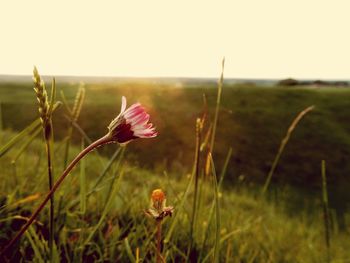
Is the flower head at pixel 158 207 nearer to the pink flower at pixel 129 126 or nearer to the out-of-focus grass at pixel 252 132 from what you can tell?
the pink flower at pixel 129 126

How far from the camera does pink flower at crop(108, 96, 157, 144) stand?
797mm

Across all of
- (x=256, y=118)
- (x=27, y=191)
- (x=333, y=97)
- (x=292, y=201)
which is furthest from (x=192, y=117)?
(x=27, y=191)

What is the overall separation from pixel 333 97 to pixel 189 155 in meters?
25.2

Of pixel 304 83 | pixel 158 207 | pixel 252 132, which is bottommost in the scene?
pixel 304 83

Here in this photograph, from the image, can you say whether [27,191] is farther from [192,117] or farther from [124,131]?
[192,117]

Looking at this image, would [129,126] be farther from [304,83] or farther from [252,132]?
[304,83]

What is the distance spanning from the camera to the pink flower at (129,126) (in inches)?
31.4

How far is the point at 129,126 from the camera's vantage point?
817 millimetres

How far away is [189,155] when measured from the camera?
19250mm

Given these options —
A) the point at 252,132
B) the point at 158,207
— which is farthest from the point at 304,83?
the point at 158,207

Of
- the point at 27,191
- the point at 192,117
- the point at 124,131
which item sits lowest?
the point at 192,117

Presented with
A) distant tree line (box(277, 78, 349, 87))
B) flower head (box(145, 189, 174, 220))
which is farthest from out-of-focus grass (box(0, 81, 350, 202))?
distant tree line (box(277, 78, 349, 87))

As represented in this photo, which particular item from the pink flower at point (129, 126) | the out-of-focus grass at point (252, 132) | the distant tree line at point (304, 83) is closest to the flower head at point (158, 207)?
the pink flower at point (129, 126)

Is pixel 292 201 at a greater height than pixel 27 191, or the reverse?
pixel 27 191
